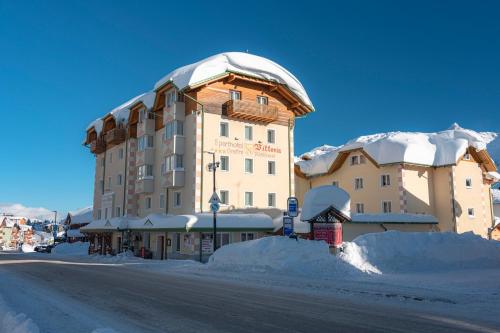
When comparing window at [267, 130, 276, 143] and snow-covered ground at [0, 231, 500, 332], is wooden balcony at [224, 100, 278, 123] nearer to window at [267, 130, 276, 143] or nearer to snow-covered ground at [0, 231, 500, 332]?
window at [267, 130, 276, 143]

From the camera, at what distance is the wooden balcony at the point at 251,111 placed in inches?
1368

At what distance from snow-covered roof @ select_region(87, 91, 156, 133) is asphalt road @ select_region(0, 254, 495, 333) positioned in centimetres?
2709

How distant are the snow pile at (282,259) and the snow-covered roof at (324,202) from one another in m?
1.70

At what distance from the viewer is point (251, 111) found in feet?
116

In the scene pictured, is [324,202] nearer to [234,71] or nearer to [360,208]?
[234,71]

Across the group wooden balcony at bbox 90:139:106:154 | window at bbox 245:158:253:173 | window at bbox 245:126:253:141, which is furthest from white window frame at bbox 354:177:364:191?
wooden balcony at bbox 90:139:106:154

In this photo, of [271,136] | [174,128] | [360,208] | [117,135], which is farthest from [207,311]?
[117,135]

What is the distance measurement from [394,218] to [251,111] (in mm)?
14524

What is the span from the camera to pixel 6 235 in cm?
14288

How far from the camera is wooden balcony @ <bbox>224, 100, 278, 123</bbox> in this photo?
34750mm

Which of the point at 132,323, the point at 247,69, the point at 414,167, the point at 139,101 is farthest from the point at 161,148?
the point at 132,323

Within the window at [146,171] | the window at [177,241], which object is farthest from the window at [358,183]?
the window at [146,171]

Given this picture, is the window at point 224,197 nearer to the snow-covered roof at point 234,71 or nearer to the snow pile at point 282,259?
the snow-covered roof at point 234,71

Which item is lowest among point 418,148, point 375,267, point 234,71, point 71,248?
point 71,248
